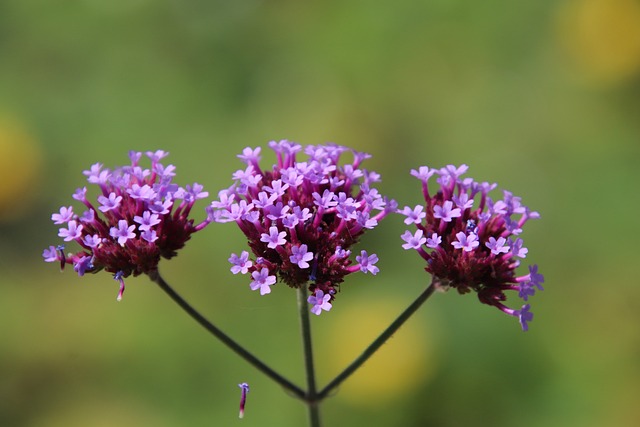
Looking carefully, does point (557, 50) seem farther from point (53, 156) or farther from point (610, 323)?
point (53, 156)

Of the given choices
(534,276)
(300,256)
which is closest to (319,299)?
(300,256)

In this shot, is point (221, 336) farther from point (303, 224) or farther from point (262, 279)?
point (303, 224)

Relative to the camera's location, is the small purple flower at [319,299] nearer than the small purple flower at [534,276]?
Yes

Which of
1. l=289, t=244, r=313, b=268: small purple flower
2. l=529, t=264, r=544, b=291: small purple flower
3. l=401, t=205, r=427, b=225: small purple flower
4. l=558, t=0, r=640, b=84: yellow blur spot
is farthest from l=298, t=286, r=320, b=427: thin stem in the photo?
l=558, t=0, r=640, b=84: yellow blur spot

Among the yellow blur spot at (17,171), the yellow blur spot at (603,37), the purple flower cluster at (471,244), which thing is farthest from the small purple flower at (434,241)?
the yellow blur spot at (17,171)

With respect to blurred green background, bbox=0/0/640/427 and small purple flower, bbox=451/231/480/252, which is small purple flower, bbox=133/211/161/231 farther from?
blurred green background, bbox=0/0/640/427

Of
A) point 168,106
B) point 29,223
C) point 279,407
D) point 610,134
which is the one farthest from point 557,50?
point 29,223

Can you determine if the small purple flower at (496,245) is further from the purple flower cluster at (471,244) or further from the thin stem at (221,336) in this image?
the thin stem at (221,336)
